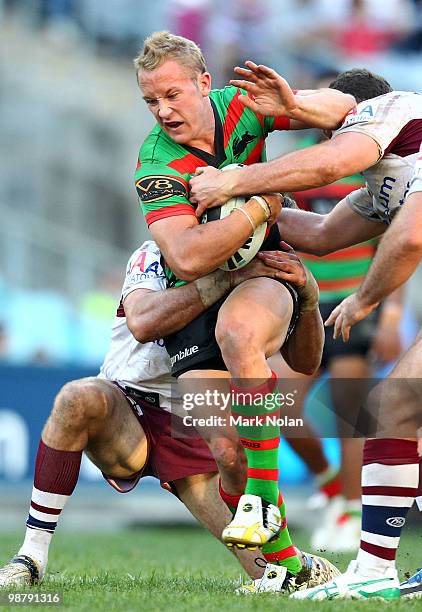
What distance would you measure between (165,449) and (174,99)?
1.56 m

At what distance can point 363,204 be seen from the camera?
5.20 metres

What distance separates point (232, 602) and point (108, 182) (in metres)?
11.8

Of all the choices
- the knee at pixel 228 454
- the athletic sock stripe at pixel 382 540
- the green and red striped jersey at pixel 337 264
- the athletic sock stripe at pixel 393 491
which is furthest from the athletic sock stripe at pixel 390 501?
the green and red striped jersey at pixel 337 264

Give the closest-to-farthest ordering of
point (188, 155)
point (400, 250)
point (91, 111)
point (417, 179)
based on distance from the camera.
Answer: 1. point (400, 250)
2. point (417, 179)
3. point (188, 155)
4. point (91, 111)

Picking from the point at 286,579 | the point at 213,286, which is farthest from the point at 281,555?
the point at 213,286

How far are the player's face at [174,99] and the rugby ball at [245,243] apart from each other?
239 mm

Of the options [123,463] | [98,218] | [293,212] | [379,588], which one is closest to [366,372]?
[293,212]

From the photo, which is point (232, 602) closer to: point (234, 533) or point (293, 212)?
point (234, 533)

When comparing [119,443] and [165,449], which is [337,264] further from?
[119,443]

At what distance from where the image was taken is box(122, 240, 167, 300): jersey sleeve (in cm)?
510

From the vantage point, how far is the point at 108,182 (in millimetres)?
15484

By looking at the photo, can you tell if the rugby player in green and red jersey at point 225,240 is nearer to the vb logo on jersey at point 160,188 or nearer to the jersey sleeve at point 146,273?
the vb logo on jersey at point 160,188

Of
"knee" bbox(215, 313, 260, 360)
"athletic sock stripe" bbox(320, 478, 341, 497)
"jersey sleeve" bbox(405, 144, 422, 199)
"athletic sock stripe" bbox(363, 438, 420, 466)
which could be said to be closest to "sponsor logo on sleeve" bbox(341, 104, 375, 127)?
"jersey sleeve" bbox(405, 144, 422, 199)

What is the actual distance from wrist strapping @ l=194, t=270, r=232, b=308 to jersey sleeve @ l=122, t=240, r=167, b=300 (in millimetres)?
308
